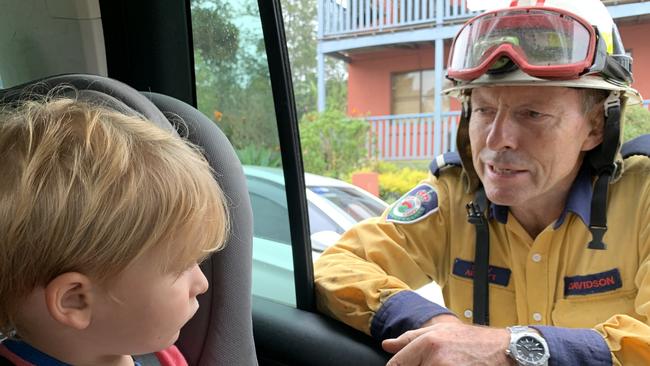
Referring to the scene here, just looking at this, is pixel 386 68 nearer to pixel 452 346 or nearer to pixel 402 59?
pixel 402 59

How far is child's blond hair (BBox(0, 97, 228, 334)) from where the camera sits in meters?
0.72

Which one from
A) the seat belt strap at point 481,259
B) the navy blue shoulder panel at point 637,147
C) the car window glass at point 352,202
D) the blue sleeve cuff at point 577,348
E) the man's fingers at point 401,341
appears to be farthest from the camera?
the car window glass at point 352,202

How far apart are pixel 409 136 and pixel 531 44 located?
281cm

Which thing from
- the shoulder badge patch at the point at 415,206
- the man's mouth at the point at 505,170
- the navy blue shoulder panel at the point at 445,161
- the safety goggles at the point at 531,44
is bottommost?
the shoulder badge patch at the point at 415,206

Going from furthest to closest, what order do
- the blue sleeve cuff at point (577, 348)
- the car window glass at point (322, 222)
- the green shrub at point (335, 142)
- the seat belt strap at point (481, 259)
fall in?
the green shrub at point (335, 142) → the car window glass at point (322, 222) → the seat belt strap at point (481, 259) → the blue sleeve cuff at point (577, 348)

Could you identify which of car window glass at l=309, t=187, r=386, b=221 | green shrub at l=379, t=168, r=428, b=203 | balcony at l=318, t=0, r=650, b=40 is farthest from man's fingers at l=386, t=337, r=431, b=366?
green shrub at l=379, t=168, r=428, b=203

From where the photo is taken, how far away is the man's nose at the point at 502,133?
1350mm

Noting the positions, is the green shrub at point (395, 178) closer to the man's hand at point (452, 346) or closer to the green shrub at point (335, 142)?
the green shrub at point (335, 142)

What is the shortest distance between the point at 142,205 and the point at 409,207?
910 mm

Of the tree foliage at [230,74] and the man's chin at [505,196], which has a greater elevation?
the tree foliage at [230,74]

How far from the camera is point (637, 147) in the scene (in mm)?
1356

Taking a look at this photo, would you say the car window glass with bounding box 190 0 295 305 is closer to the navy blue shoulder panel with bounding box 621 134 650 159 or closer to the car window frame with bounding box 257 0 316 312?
the car window frame with bounding box 257 0 316 312

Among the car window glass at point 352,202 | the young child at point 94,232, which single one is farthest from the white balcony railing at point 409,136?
the young child at point 94,232

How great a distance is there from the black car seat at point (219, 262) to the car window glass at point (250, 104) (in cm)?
57
